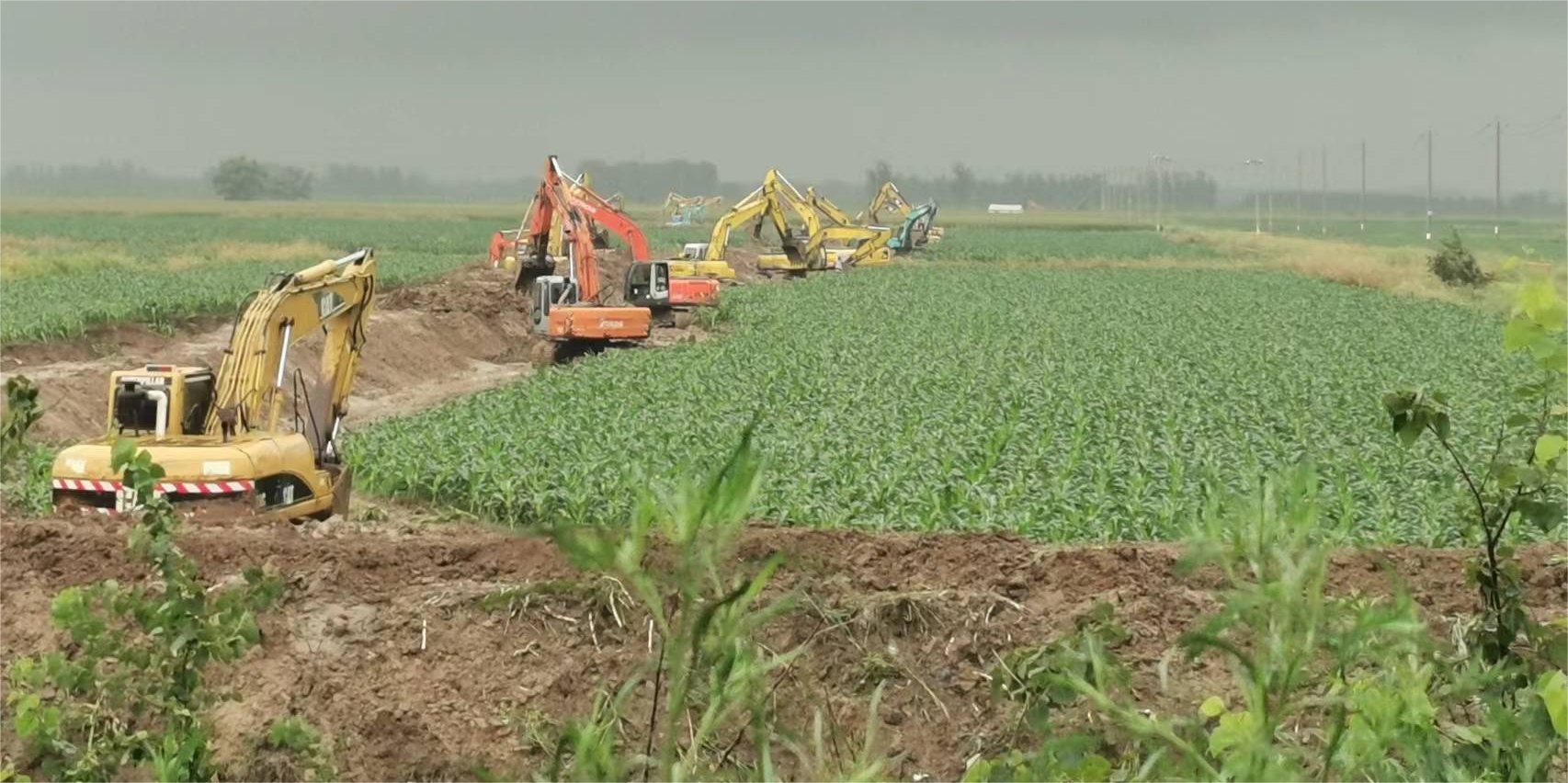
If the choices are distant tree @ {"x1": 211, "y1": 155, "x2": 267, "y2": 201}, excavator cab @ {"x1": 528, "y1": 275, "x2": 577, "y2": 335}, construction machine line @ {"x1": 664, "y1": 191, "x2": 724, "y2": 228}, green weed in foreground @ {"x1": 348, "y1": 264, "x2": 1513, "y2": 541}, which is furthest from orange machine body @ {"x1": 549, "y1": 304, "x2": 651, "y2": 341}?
distant tree @ {"x1": 211, "y1": 155, "x2": 267, "y2": 201}

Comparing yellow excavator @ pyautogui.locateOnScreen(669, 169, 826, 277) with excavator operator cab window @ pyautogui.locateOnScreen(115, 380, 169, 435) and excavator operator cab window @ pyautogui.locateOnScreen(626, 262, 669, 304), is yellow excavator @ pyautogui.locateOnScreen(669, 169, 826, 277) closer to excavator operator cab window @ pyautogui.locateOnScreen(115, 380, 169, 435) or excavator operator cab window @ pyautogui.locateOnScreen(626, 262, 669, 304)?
excavator operator cab window @ pyautogui.locateOnScreen(626, 262, 669, 304)

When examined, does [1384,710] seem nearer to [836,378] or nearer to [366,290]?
[366,290]

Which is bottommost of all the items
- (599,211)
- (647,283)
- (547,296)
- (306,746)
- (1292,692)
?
(306,746)

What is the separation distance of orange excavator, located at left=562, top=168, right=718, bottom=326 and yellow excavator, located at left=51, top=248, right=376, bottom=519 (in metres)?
14.0

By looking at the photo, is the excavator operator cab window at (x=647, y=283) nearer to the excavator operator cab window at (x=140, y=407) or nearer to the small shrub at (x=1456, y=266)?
the excavator operator cab window at (x=140, y=407)

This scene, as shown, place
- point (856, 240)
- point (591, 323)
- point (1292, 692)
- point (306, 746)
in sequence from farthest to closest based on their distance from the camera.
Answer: point (856, 240) < point (591, 323) < point (306, 746) < point (1292, 692)

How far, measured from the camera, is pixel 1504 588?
478 centimetres

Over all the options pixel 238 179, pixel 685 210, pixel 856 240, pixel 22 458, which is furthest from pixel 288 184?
pixel 22 458

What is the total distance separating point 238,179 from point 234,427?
537 feet

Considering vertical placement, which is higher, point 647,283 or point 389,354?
point 647,283

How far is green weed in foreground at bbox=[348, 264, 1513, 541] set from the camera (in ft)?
40.8

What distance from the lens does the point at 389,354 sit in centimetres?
2616

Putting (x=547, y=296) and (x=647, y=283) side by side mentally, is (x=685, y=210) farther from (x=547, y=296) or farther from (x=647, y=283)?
(x=547, y=296)

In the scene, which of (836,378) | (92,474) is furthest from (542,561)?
(836,378)
